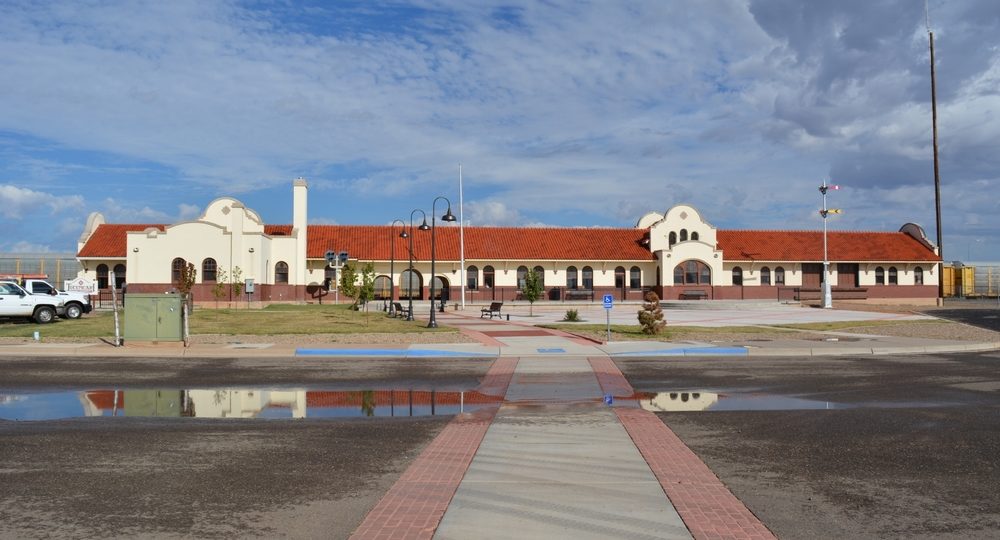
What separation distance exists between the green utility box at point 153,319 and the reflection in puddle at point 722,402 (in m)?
13.4

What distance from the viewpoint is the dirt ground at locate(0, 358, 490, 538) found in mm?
5484

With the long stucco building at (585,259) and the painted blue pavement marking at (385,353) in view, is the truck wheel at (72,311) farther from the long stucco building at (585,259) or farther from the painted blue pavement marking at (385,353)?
the painted blue pavement marking at (385,353)

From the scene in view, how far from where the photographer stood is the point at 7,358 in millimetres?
17953

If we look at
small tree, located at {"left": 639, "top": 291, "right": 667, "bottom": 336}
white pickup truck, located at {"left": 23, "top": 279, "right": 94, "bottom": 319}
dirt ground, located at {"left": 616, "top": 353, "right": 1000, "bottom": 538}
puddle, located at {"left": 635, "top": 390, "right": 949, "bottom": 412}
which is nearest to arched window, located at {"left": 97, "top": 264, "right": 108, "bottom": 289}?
white pickup truck, located at {"left": 23, "top": 279, "right": 94, "bottom": 319}

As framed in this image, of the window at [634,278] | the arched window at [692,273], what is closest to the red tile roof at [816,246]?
the arched window at [692,273]

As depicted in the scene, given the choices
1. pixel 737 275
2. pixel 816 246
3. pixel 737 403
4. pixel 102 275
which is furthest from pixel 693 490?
pixel 816 246

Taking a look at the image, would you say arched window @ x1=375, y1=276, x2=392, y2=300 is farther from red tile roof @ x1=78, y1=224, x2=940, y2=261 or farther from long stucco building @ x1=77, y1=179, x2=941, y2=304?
red tile roof @ x1=78, y1=224, x2=940, y2=261

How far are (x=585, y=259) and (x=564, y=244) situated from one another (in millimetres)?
2769

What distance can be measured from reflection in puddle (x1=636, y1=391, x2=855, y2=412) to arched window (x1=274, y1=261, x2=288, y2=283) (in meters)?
43.1

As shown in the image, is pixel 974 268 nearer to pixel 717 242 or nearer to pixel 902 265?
pixel 902 265

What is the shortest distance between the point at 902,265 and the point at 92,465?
2606 inches

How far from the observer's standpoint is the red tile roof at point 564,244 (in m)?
56.5

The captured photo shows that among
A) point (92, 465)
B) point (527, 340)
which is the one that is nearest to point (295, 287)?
point (527, 340)

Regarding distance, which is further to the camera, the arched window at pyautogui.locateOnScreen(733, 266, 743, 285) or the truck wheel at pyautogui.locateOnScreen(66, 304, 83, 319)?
the arched window at pyautogui.locateOnScreen(733, 266, 743, 285)
